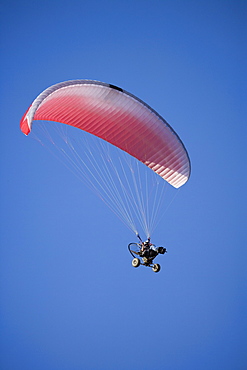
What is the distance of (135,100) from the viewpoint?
2048 centimetres

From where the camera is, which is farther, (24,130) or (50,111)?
(50,111)

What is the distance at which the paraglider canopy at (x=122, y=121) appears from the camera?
20.2 meters

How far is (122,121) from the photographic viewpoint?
20812mm

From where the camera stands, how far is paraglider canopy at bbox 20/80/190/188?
20250mm

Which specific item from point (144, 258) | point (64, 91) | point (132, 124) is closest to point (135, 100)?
point (132, 124)

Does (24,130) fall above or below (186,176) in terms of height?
below

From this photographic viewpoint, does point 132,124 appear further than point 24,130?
Yes

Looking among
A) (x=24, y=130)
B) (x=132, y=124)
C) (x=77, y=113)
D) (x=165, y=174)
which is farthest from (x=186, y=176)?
(x=24, y=130)

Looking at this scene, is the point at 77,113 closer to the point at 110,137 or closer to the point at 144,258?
the point at 110,137

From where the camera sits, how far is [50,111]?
68.5ft

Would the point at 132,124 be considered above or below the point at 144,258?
above

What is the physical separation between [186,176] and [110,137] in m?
→ 2.43

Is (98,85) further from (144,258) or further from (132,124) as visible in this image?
(144,258)

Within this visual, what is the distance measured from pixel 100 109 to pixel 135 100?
1003 millimetres
